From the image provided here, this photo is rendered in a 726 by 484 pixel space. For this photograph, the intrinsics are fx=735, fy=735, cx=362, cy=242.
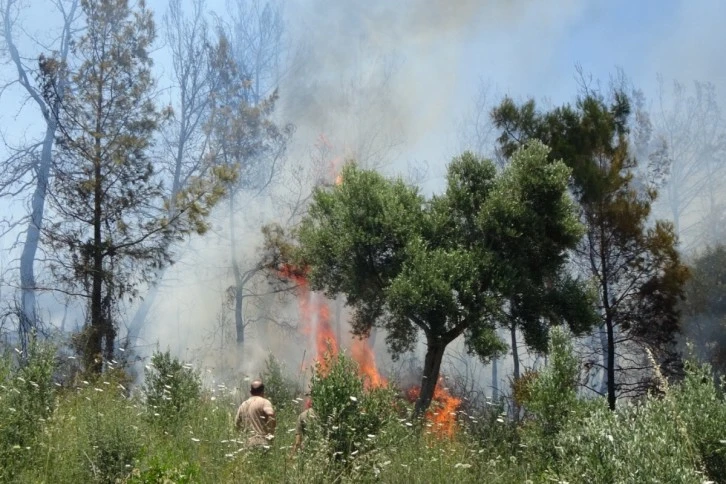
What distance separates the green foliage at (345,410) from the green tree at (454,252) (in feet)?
24.6

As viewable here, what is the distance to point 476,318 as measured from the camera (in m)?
15.8

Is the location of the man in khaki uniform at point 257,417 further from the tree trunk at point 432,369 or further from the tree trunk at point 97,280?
the tree trunk at point 97,280

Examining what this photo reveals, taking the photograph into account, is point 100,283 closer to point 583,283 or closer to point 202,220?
point 202,220

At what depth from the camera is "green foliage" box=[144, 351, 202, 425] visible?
32.6 ft

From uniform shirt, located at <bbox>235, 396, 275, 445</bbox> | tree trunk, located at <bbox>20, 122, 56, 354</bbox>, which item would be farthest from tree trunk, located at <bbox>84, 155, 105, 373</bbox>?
uniform shirt, located at <bbox>235, 396, 275, 445</bbox>

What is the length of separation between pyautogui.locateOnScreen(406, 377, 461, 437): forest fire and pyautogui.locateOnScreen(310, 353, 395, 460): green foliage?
2.04 m

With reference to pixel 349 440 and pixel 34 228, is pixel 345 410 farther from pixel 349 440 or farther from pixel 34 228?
pixel 34 228

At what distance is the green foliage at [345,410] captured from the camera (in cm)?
738

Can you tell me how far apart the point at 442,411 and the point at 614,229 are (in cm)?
739

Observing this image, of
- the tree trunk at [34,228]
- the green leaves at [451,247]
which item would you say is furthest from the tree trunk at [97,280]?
the green leaves at [451,247]

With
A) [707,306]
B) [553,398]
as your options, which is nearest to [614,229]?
[707,306]

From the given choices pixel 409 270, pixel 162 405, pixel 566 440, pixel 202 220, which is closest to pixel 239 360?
pixel 202 220

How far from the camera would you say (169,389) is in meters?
10.3

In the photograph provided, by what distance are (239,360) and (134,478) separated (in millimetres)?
21277
